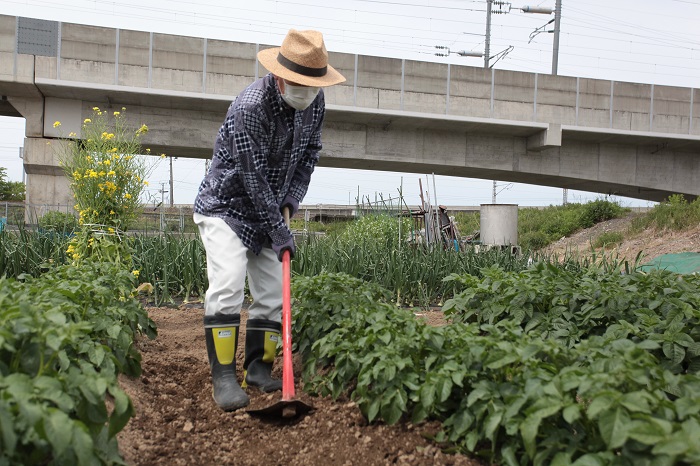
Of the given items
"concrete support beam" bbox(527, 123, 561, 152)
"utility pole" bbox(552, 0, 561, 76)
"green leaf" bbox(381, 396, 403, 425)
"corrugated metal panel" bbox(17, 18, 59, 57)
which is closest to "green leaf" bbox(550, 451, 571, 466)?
"green leaf" bbox(381, 396, 403, 425)

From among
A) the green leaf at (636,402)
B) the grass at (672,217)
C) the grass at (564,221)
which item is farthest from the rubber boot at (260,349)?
the grass at (564,221)

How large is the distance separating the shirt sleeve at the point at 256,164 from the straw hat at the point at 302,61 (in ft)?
0.78

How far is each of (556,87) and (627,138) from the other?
2633mm

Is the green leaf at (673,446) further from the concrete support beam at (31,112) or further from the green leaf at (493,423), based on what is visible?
the concrete support beam at (31,112)

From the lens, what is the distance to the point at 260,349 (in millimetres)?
3055

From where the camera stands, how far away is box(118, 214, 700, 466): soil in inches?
84.9

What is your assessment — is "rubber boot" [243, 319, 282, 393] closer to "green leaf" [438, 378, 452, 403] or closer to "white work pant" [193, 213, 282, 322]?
"white work pant" [193, 213, 282, 322]

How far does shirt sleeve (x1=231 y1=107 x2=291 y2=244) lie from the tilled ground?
2.61 feet

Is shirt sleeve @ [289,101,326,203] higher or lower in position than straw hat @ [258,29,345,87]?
lower

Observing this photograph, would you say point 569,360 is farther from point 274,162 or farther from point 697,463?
point 274,162

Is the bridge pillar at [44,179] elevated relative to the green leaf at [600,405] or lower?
elevated

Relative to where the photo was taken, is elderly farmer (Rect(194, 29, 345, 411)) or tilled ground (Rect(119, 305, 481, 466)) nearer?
tilled ground (Rect(119, 305, 481, 466))

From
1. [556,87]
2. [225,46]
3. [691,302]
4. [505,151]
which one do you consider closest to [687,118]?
[556,87]

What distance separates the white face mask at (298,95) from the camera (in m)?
2.87
